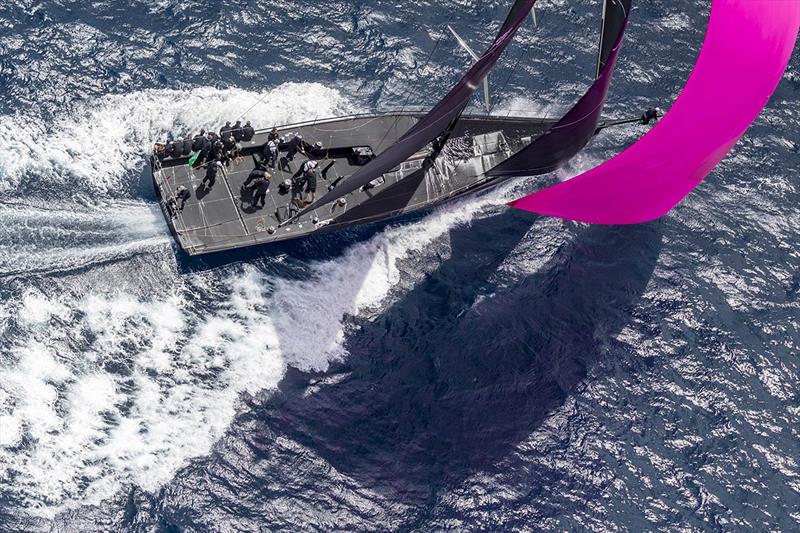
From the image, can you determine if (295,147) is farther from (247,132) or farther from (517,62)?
(517,62)

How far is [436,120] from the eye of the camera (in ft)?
128

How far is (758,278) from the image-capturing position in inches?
1715

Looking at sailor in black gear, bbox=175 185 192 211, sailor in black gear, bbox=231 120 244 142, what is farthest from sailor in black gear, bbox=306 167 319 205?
sailor in black gear, bbox=175 185 192 211

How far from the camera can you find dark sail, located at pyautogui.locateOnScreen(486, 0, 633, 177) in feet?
129

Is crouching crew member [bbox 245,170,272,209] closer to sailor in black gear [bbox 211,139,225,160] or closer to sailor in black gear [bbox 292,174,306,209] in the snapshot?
sailor in black gear [bbox 292,174,306,209]

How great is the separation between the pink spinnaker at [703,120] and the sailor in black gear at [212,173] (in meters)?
13.0

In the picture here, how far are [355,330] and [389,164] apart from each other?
7.03m

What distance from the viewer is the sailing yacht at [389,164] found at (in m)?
38.8

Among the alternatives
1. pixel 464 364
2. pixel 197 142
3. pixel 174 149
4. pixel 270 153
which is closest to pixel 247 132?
pixel 270 153

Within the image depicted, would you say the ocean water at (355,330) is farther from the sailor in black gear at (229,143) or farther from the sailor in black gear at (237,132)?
the sailor in black gear at (229,143)

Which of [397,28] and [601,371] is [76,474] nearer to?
[601,371]

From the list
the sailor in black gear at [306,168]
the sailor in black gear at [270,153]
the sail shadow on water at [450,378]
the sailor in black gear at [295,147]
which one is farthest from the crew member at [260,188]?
the sail shadow on water at [450,378]

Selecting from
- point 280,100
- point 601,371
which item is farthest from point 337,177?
point 601,371

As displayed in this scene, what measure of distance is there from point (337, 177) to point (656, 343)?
1537cm
